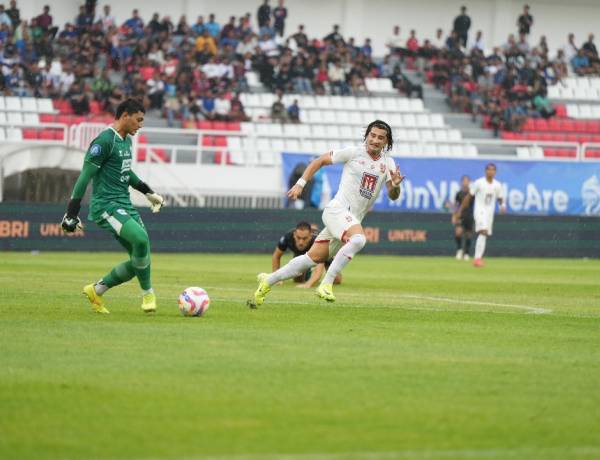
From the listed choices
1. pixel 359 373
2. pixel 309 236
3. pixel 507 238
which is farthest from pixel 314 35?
pixel 359 373

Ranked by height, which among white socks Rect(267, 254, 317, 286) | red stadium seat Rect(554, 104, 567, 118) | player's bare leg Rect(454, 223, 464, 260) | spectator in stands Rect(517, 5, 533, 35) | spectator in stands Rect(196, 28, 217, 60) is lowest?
player's bare leg Rect(454, 223, 464, 260)

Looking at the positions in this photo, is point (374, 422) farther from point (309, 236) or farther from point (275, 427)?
point (309, 236)

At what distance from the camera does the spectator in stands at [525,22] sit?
51.5 metres

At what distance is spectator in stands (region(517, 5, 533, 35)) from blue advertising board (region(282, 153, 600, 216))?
1558cm

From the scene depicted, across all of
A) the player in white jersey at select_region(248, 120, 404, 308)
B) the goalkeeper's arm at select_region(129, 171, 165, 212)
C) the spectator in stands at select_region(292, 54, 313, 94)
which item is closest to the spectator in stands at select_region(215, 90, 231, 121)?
the spectator in stands at select_region(292, 54, 313, 94)

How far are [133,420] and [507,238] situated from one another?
2905cm

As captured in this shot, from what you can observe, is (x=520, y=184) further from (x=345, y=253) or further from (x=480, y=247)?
(x=345, y=253)

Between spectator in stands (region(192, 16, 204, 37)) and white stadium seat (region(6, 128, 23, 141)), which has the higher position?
spectator in stands (region(192, 16, 204, 37))

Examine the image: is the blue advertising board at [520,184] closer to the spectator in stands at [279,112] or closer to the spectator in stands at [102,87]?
the spectator in stands at [279,112]

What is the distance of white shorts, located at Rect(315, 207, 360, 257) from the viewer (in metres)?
15.3

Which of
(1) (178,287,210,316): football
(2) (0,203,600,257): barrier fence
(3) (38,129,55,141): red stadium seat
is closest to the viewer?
(1) (178,287,210,316): football

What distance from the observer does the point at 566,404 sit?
8.69 m

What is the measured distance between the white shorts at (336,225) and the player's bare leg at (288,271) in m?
0.10

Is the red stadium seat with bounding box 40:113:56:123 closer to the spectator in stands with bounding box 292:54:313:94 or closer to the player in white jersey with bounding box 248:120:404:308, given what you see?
the spectator in stands with bounding box 292:54:313:94
